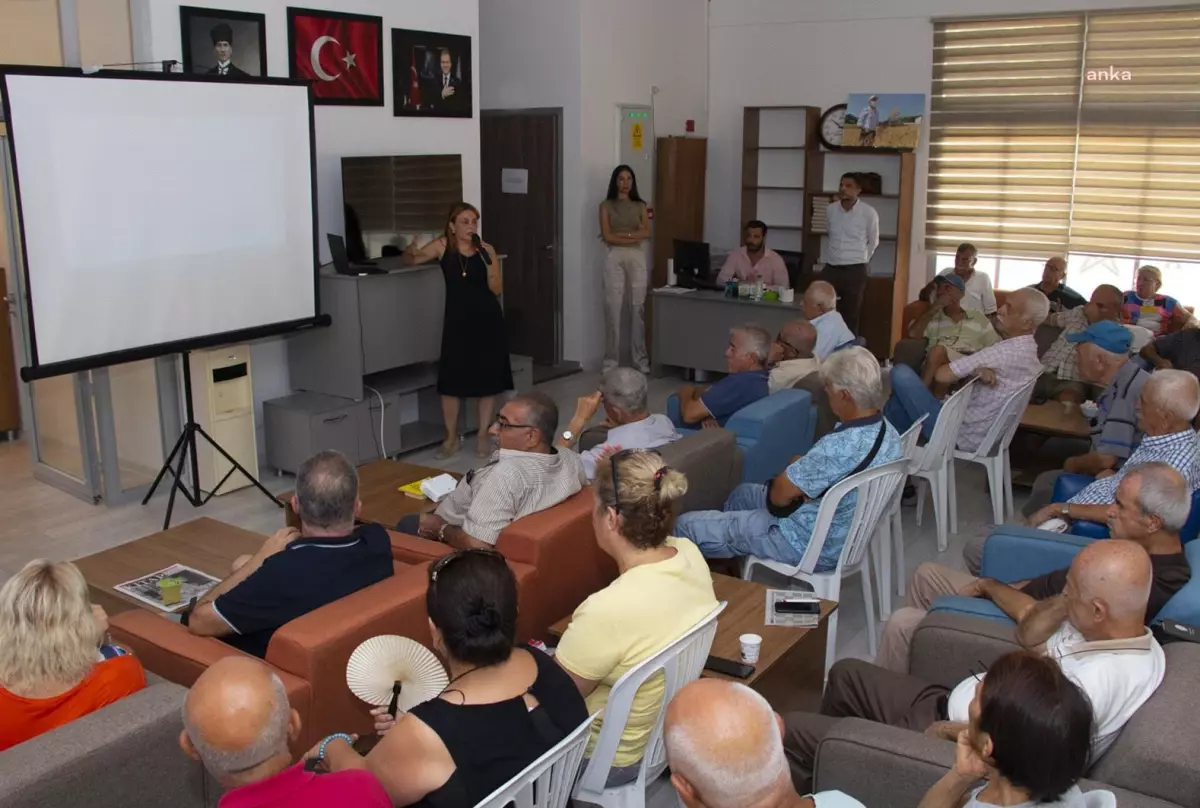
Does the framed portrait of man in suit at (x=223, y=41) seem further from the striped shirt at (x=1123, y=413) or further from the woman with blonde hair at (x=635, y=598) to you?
the striped shirt at (x=1123, y=413)

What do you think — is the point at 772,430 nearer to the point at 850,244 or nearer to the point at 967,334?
the point at 967,334

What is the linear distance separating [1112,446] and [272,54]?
4720 millimetres

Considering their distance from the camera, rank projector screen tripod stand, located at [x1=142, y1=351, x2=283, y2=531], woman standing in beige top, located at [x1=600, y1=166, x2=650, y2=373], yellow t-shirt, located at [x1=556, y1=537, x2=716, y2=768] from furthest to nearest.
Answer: woman standing in beige top, located at [x1=600, y1=166, x2=650, y2=373], projector screen tripod stand, located at [x1=142, y1=351, x2=283, y2=531], yellow t-shirt, located at [x1=556, y1=537, x2=716, y2=768]

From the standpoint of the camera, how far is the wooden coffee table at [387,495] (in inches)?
160

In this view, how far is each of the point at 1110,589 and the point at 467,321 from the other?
178 inches

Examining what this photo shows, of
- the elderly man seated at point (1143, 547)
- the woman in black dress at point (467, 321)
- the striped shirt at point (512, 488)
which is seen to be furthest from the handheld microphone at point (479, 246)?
the elderly man seated at point (1143, 547)

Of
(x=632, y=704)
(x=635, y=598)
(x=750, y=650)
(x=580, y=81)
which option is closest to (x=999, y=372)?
(x=750, y=650)

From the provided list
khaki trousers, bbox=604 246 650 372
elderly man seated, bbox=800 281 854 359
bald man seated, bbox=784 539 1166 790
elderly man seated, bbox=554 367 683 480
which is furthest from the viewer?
khaki trousers, bbox=604 246 650 372

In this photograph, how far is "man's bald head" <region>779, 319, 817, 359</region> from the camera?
5562 millimetres

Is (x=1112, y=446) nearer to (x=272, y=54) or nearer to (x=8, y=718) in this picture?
(x=8, y=718)

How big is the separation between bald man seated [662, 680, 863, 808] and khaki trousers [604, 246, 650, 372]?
718 centimetres

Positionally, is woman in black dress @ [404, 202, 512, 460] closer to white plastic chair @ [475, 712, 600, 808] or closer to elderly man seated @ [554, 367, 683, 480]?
elderly man seated @ [554, 367, 683, 480]

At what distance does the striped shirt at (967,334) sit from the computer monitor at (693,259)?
2398mm

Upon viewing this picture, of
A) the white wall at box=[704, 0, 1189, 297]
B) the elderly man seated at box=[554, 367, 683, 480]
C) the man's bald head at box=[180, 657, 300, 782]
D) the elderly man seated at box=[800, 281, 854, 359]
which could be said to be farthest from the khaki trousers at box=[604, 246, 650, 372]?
the man's bald head at box=[180, 657, 300, 782]
